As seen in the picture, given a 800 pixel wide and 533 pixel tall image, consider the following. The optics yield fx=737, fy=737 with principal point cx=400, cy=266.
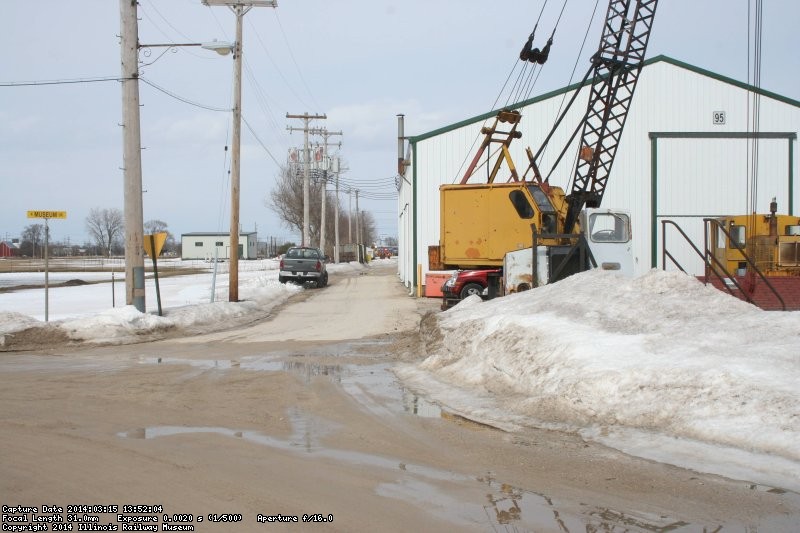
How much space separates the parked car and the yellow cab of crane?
19913 millimetres

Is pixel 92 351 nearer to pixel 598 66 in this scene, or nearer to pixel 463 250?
pixel 463 250

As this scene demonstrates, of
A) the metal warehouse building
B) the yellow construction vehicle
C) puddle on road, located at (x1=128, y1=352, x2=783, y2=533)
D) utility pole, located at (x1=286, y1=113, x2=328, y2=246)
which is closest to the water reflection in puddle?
puddle on road, located at (x1=128, y1=352, x2=783, y2=533)

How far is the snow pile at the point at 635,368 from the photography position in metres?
6.50

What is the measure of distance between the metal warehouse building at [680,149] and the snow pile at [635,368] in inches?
713

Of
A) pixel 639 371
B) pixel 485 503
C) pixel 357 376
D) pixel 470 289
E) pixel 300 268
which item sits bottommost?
pixel 357 376

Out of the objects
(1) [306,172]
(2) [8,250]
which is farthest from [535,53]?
(2) [8,250]

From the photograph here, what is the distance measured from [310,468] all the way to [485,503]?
1.58 meters

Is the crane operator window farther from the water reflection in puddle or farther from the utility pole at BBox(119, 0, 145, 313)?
the water reflection in puddle

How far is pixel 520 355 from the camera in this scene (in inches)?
377

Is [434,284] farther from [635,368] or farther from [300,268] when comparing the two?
[635,368]

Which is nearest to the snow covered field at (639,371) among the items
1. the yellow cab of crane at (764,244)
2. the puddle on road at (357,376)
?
the puddle on road at (357,376)

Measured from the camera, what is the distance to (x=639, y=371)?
7.62 metres

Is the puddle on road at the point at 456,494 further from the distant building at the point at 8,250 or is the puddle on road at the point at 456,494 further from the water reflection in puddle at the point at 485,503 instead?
the distant building at the point at 8,250

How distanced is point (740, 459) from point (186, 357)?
9.99 metres
